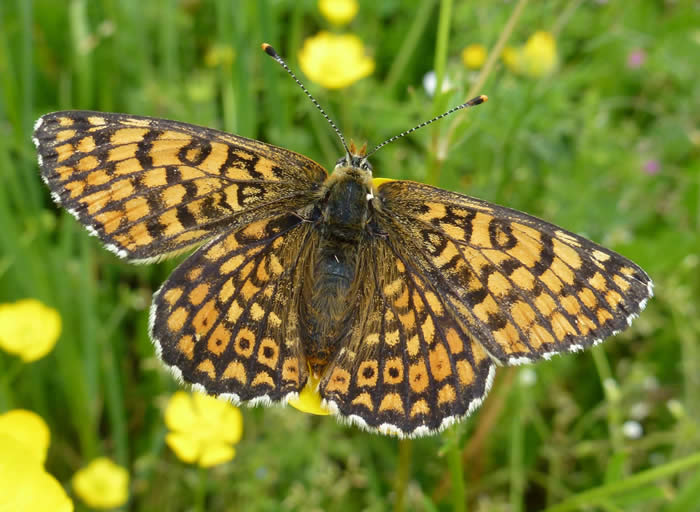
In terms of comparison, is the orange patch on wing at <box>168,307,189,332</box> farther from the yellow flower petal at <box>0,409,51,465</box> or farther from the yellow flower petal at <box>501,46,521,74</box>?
the yellow flower petal at <box>501,46,521,74</box>

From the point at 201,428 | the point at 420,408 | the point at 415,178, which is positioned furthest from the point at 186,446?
the point at 415,178

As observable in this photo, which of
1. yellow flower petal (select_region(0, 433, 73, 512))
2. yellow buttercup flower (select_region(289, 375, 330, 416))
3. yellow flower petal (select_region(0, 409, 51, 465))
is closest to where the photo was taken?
yellow flower petal (select_region(0, 433, 73, 512))

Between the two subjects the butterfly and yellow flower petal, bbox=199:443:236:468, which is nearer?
the butterfly

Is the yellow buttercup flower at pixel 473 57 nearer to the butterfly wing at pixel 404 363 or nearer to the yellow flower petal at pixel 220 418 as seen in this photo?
the butterfly wing at pixel 404 363

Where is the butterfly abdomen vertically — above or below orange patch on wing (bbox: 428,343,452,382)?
above

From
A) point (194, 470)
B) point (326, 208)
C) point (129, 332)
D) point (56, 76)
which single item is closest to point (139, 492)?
point (194, 470)

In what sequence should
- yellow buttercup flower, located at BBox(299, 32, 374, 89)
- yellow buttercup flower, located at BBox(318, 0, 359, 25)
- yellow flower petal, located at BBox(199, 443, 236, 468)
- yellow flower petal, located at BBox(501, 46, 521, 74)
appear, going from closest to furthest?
yellow flower petal, located at BBox(199, 443, 236, 468)
yellow flower petal, located at BBox(501, 46, 521, 74)
yellow buttercup flower, located at BBox(299, 32, 374, 89)
yellow buttercup flower, located at BBox(318, 0, 359, 25)

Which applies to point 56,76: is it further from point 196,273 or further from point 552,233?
point 552,233

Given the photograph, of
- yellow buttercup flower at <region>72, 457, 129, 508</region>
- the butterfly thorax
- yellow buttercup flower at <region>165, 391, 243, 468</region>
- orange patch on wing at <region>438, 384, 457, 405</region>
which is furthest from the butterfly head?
yellow buttercup flower at <region>72, 457, 129, 508</region>
